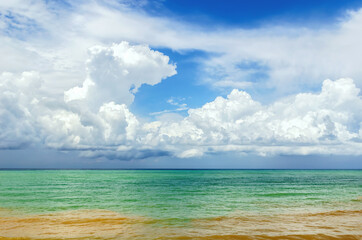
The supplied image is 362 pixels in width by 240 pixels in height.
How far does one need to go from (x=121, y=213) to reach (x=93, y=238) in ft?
33.5

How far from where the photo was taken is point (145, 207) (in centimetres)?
3278

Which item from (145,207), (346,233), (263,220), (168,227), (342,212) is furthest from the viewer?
(145,207)

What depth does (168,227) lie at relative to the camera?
22.6 m

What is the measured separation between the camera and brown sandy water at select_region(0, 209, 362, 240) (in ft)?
64.4

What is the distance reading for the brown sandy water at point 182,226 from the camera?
1964cm

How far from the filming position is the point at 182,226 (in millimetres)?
22844

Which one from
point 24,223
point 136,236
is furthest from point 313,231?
point 24,223

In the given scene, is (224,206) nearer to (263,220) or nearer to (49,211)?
(263,220)

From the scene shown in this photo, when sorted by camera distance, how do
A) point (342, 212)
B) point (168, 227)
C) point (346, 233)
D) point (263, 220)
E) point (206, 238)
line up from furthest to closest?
1. point (342, 212)
2. point (263, 220)
3. point (168, 227)
4. point (346, 233)
5. point (206, 238)

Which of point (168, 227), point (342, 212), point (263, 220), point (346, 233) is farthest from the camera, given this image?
point (342, 212)

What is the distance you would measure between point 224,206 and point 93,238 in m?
18.3

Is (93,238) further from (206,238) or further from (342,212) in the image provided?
(342,212)

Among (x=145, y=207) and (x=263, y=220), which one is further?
(x=145, y=207)


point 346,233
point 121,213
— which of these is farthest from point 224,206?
point 346,233
